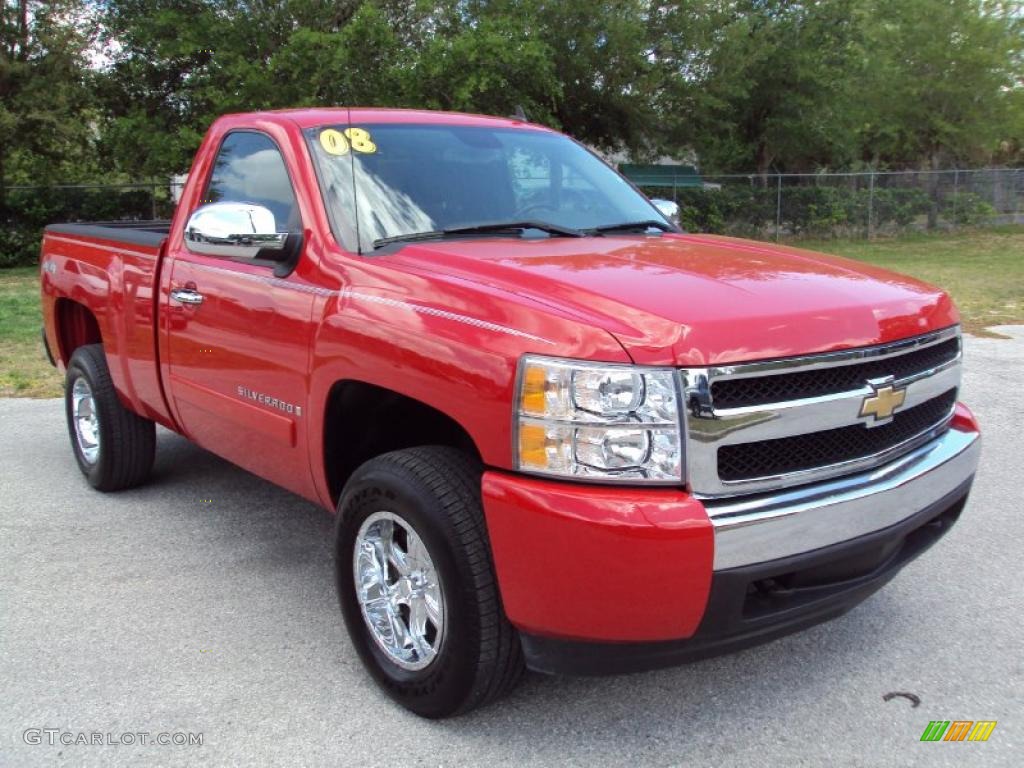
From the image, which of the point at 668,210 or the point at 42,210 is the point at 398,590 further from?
the point at 42,210

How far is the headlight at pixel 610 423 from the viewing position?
94.4 inches

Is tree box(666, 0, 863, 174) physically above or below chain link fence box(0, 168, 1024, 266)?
above

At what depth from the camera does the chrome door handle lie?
12.9 feet

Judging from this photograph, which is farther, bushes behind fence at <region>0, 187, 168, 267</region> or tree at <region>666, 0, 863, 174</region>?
tree at <region>666, 0, 863, 174</region>

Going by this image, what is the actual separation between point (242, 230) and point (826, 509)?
217 cm

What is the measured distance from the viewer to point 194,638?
348 cm

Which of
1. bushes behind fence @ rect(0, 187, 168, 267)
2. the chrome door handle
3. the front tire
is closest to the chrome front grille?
the front tire

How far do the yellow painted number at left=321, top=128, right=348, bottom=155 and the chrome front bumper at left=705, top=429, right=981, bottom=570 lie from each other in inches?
81.3

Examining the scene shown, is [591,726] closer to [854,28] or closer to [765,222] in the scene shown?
[765,222]

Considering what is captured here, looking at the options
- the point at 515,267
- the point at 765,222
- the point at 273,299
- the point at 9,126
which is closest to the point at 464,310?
the point at 515,267

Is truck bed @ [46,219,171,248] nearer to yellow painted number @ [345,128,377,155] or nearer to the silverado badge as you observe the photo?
yellow painted number @ [345,128,377,155]

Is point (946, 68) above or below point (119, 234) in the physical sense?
above

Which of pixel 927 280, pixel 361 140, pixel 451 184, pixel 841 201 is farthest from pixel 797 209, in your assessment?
pixel 361 140

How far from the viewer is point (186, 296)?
4000mm
